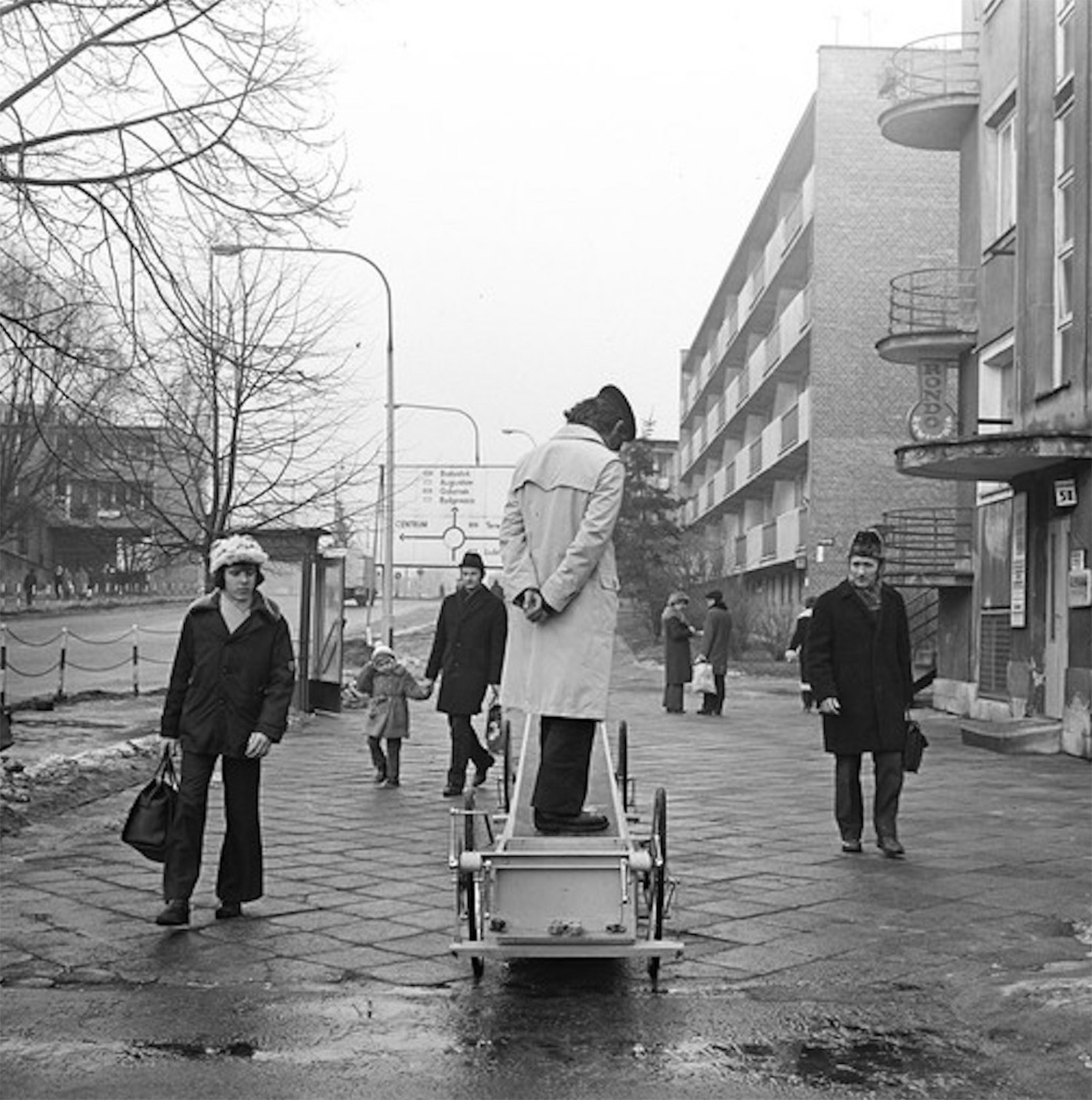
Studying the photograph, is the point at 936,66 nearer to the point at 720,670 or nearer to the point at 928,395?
the point at 928,395

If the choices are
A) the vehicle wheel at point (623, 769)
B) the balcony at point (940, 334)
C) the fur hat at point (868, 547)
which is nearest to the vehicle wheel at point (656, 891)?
the vehicle wheel at point (623, 769)

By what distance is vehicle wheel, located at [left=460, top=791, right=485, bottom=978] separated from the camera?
245 inches

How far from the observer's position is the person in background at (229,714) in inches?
299

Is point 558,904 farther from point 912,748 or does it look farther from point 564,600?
point 912,748

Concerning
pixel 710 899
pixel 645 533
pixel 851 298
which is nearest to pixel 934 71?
pixel 851 298

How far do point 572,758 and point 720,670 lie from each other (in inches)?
693

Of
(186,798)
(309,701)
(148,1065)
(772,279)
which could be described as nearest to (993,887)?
(186,798)

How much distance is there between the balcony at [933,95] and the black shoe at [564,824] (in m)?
20.1

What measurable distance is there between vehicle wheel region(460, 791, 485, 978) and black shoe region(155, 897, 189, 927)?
1.50 meters

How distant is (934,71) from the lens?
88.7ft

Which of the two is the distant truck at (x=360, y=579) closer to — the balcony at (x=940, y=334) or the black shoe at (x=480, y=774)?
the balcony at (x=940, y=334)

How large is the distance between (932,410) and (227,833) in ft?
60.4

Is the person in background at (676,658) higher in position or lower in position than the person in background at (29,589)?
lower

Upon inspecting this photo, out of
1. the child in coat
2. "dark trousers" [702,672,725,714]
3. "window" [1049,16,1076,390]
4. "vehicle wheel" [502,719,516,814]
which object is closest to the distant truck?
"dark trousers" [702,672,725,714]
